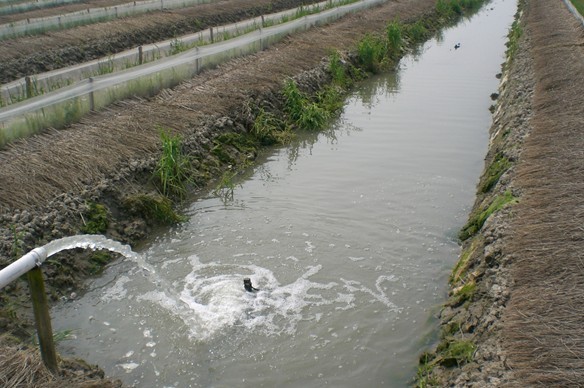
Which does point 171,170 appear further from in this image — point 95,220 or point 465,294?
point 465,294

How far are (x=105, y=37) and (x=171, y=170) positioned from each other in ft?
48.8

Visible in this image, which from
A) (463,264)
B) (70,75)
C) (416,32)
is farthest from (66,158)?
(416,32)

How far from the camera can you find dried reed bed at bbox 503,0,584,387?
518 cm

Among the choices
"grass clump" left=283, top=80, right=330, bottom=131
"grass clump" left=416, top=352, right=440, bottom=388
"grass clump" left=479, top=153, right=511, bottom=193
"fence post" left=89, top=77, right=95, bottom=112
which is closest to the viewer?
"grass clump" left=416, top=352, right=440, bottom=388

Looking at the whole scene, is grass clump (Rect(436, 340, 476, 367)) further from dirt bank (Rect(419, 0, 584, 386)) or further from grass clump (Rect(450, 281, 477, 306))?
grass clump (Rect(450, 281, 477, 306))

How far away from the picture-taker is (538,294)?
609 centimetres

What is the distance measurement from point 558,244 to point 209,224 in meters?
5.36

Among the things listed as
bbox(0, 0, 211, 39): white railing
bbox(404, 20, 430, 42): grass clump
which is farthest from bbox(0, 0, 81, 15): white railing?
bbox(404, 20, 430, 42): grass clump

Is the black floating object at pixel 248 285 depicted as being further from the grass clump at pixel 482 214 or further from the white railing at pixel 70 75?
the white railing at pixel 70 75

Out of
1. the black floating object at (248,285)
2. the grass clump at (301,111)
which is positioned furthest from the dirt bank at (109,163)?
the black floating object at (248,285)

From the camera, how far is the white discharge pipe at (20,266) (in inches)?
177

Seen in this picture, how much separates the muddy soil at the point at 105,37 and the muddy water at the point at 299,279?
10.6m

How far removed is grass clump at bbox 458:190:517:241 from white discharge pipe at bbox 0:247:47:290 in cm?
603

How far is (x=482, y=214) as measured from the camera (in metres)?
9.04
